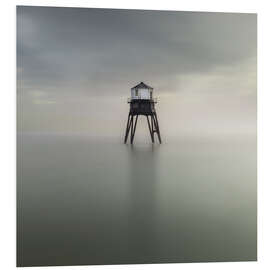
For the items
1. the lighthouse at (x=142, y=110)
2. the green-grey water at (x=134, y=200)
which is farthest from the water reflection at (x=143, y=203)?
the lighthouse at (x=142, y=110)

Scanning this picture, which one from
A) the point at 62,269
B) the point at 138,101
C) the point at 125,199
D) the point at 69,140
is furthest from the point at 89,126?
the point at 62,269

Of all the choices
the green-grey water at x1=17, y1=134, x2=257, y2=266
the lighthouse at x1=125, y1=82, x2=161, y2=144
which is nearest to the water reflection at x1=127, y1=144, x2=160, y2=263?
the green-grey water at x1=17, y1=134, x2=257, y2=266

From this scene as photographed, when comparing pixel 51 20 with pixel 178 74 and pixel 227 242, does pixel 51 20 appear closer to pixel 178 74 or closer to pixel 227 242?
pixel 178 74

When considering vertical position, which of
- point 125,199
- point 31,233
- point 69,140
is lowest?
point 31,233

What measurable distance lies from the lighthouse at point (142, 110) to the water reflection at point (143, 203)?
0.17 m

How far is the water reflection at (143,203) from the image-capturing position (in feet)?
12.8

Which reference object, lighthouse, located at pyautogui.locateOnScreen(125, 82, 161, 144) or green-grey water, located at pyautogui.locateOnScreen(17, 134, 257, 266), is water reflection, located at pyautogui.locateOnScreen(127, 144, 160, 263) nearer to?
green-grey water, located at pyautogui.locateOnScreen(17, 134, 257, 266)

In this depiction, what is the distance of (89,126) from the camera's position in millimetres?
4117

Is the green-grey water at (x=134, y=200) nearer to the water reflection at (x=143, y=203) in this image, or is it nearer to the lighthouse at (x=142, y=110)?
the water reflection at (x=143, y=203)

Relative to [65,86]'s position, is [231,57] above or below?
above

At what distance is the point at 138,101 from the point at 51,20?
4.10ft

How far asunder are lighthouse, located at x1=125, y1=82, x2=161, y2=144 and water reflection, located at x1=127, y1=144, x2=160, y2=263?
170 millimetres

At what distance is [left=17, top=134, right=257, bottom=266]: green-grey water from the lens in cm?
388
